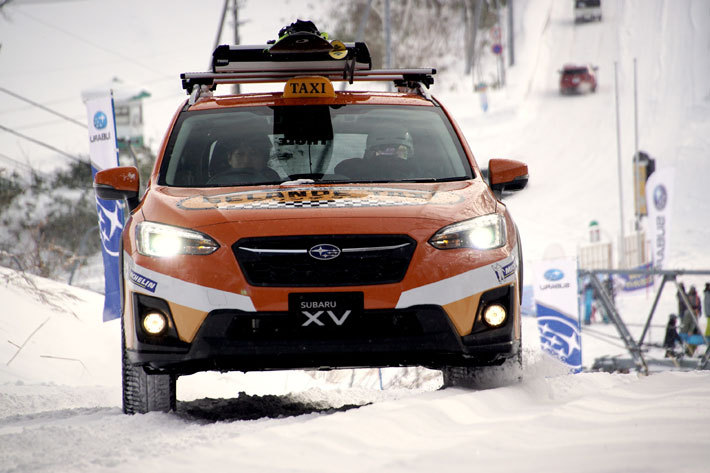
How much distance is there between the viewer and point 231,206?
4504mm

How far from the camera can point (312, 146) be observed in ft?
18.0

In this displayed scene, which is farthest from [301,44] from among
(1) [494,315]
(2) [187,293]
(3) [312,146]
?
(1) [494,315]

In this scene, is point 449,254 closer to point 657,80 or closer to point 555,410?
point 555,410

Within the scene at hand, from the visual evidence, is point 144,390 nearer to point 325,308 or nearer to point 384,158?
point 325,308

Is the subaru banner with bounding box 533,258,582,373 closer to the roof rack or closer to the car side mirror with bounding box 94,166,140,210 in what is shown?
the roof rack

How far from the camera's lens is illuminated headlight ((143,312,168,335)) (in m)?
4.33

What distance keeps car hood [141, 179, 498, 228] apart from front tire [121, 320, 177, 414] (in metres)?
0.72

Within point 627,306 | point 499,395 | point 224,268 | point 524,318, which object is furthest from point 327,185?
point 627,306

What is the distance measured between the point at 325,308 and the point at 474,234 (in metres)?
0.80

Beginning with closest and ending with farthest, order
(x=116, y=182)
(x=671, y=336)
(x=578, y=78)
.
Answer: (x=116, y=182)
(x=671, y=336)
(x=578, y=78)

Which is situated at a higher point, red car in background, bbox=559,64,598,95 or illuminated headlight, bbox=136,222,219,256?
red car in background, bbox=559,64,598,95

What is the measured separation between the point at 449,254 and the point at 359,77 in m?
2.59

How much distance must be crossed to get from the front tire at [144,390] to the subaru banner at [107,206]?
6615 mm

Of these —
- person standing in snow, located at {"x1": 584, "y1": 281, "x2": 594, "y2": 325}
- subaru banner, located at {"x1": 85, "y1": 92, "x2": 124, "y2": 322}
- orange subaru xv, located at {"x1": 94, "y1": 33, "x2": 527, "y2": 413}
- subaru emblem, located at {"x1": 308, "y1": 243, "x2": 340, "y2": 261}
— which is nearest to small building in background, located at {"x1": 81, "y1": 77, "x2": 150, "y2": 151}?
person standing in snow, located at {"x1": 584, "y1": 281, "x2": 594, "y2": 325}
